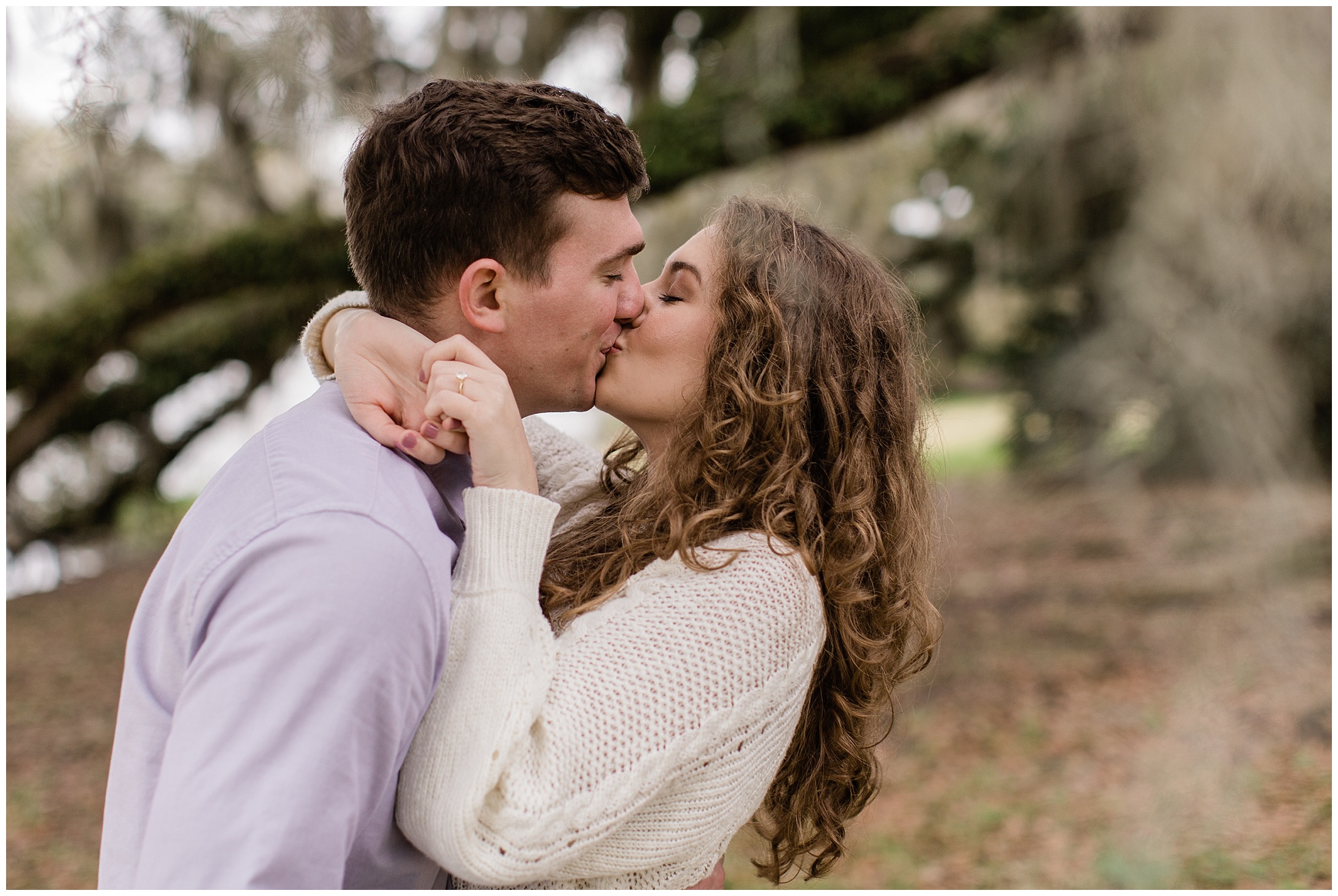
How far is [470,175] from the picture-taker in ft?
5.32

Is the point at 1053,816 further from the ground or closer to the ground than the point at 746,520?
closer to the ground

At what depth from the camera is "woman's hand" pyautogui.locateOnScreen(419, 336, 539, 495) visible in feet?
4.74

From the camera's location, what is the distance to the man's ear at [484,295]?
167 cm

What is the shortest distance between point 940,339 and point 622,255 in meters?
6.02

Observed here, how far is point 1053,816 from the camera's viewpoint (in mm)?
5090

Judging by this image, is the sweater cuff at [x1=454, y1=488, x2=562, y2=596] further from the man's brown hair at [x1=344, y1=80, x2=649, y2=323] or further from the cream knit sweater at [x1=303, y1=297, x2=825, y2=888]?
the man's brown hair at [x1=344, y1=80, x2=649, y2=323]

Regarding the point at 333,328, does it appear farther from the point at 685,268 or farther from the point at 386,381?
the point at 685,268

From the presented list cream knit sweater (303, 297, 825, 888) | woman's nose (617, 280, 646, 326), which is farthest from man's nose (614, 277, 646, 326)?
cream knit sweater (303, 297, 825, 888)

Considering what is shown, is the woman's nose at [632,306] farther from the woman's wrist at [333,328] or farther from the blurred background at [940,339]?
the blurred background at [940,339]

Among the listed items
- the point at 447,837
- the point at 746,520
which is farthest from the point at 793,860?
the point at 447,837

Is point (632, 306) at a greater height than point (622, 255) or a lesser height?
lesser

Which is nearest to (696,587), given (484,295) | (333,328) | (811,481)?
(811,481)

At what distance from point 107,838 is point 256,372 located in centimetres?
843

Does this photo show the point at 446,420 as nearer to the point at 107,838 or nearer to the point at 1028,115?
the point at 107,838
